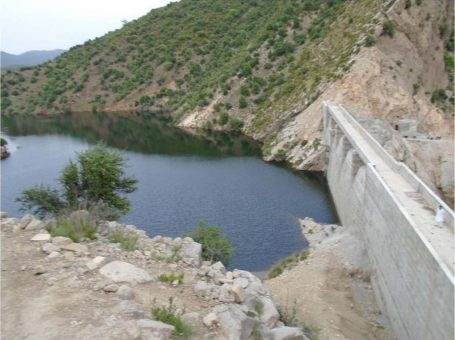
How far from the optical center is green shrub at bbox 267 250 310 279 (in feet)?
89.4

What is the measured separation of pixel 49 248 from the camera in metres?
14.3

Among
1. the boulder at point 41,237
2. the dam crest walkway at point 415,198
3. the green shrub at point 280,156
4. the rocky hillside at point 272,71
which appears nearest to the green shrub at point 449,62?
the rocky hillside at point 272,71

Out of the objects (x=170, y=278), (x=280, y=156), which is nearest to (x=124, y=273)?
(x=170, y=278)

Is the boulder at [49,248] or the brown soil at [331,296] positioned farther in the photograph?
the brown soil at [331,296]

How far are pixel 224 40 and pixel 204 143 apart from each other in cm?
4610

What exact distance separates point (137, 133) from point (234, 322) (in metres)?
67.2

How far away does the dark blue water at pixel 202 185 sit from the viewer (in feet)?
108

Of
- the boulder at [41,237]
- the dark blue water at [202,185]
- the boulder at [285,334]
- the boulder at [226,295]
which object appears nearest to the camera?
the boulder at [285,334]

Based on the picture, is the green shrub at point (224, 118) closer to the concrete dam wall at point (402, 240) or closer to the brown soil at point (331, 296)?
the concrete dam wall at point (402, 240)

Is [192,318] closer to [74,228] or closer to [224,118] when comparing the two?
[74,228]

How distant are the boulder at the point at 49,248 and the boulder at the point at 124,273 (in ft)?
6.17

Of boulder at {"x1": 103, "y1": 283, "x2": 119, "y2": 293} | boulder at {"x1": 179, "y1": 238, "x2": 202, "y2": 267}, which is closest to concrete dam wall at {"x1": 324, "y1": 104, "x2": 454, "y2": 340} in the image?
boulder at {"x1": 179, "y1": 238, "x2": 202, "y2": 267}

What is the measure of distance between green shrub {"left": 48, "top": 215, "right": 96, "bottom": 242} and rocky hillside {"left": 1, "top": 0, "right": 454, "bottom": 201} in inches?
1462

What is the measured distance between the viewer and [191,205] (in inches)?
1496
